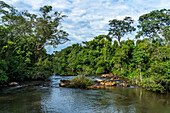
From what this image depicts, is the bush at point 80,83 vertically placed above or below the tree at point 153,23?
below

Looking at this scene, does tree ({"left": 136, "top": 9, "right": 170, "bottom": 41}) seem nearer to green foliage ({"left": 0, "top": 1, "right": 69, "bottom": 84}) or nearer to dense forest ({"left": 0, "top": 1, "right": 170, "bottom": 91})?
dense forest ({"left": 0, "top": 1, "right": 170, "bottom": 91})

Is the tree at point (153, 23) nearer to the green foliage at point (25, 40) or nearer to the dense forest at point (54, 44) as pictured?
the dense forest at point (54, 44)

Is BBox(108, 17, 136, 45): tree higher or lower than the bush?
higher

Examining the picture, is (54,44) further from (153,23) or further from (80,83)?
(153,23)

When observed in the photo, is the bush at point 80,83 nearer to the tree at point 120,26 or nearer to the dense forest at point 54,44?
the dense forest at point 54,44

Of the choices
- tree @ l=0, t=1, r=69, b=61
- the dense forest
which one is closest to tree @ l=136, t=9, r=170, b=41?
the dense forest

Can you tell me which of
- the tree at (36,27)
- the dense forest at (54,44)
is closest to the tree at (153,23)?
the dense forest at (54,44)

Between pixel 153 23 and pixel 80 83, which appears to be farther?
pixel 153 23

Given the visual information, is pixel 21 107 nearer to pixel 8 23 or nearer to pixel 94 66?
pixel 8 23

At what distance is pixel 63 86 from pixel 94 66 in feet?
63.5

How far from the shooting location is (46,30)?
821 inches

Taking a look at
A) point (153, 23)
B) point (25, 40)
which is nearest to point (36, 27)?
point (25, 40)

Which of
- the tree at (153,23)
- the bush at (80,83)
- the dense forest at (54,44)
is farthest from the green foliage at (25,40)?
the tree at (153,23)

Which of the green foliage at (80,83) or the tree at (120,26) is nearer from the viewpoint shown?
the green foliage at (80,83)
